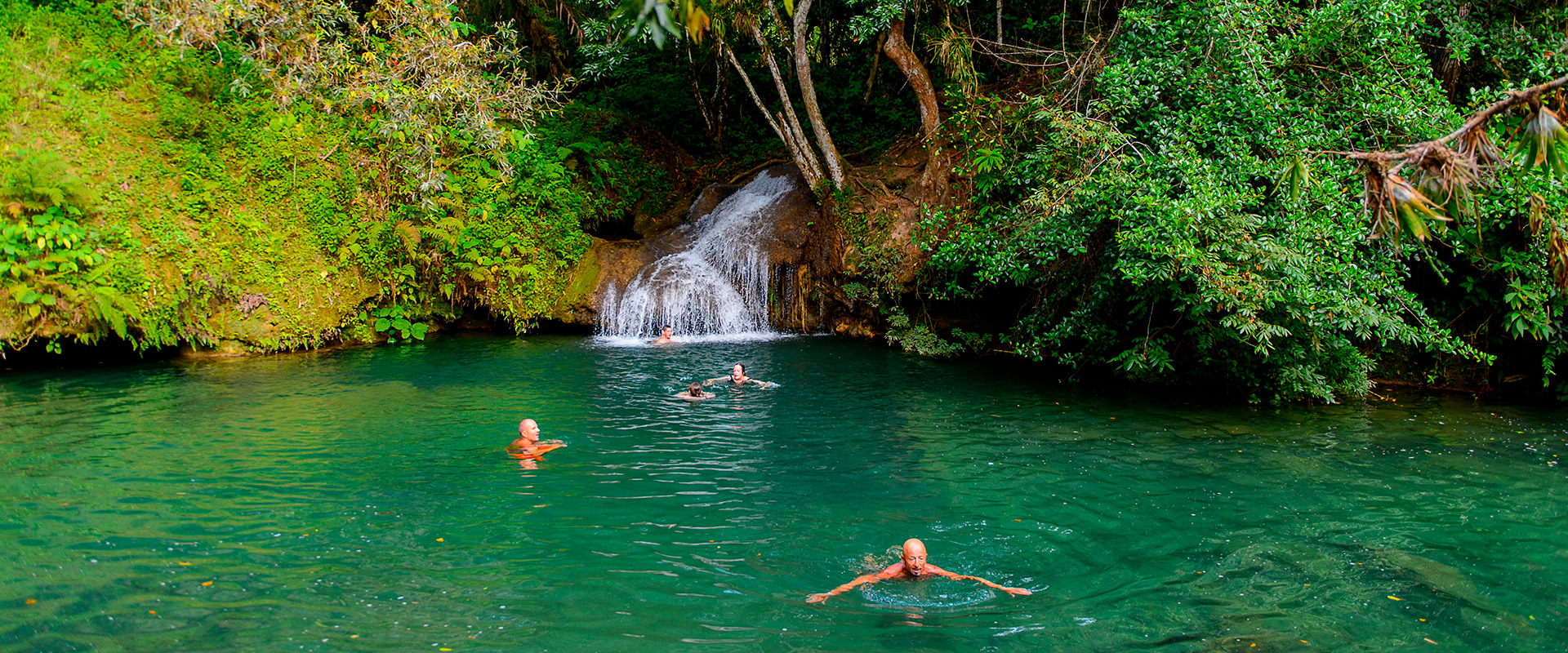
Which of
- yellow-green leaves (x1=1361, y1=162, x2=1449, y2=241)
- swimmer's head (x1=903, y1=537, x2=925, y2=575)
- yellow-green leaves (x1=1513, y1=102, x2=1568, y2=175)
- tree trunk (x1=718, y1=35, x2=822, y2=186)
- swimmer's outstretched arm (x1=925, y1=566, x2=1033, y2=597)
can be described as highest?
tree trunk (x1=718, y1=35, x2=822, y2=186)

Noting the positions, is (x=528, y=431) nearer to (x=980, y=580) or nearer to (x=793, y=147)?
(x=980, y=580)

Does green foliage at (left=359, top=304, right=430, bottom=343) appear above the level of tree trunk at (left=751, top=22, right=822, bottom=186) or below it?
below

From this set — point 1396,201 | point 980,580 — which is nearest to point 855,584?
point 980,580

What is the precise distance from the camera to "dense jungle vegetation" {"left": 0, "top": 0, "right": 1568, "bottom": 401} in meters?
10.7

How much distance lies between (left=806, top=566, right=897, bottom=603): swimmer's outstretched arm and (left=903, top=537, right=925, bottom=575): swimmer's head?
150mm

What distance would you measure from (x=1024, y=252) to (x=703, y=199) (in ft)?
33.4

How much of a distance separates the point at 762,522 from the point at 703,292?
11386mm

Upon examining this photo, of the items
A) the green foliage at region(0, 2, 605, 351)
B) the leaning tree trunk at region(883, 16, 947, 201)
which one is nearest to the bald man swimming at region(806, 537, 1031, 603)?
the leaning tree trunk at region(883, 16, 947, 201)

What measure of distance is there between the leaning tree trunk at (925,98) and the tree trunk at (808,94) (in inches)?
61.1

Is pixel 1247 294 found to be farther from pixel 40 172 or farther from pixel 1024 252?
pixel 40 172

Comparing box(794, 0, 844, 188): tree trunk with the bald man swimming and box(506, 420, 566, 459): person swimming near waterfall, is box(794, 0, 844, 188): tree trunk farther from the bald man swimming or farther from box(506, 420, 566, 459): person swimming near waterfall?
the bald man swimming

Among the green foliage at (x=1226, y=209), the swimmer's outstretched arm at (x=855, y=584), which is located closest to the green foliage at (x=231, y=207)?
the green foliage at (x=1226, y=209)

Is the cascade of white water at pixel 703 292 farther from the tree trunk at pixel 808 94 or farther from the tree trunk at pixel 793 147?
the tree trunk at pixel 808 94

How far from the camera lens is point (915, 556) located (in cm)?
612
